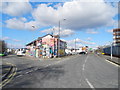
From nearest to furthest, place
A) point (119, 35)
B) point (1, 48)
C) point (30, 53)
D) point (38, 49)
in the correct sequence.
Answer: point (38, 49) < point (30, 53) < point (1, 48) < point (119, 35)

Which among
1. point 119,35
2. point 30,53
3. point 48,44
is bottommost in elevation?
point 30,53

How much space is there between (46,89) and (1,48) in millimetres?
73773

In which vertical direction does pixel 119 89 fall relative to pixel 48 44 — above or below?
below

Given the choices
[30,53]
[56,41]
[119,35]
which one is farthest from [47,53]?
[119,35]

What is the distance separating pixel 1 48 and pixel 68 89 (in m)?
74.2

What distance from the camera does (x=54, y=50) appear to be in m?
43.8

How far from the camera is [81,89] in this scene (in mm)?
6312

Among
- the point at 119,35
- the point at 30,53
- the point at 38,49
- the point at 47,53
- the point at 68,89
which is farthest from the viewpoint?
the point at 119,35

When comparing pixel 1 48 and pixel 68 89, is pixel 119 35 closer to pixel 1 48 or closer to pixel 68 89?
pixel 1 48

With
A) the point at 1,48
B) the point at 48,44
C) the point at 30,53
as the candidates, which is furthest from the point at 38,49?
the point at 1,48

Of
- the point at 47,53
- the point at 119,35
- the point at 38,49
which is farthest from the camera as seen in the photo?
the point at 119,35

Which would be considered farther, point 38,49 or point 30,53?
point 30,53

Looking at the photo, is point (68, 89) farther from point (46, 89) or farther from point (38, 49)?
point (38, 49)

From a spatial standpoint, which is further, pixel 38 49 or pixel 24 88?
pixel 38 49
